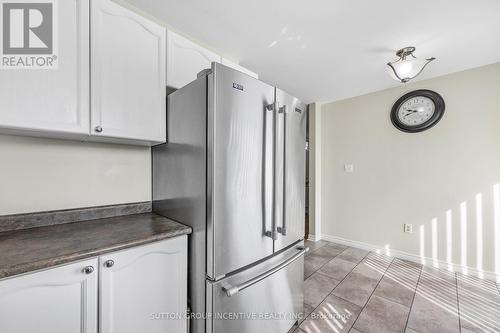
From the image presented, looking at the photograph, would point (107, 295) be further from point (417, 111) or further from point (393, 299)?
point (417, 111)

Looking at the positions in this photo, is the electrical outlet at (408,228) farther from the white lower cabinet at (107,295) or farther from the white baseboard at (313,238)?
the white lower cabinet at (107,295)

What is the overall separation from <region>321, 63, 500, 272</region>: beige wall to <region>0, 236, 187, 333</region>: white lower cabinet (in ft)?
9.47

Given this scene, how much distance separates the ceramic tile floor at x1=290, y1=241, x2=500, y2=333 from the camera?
1.59 meters

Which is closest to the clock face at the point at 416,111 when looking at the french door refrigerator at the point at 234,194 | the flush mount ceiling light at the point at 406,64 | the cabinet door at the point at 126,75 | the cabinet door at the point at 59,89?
the flush mount ceiling light at the point at 406,64

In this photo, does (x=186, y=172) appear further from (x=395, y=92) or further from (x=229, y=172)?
(x=395, y=92)

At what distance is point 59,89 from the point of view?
3.53 feet

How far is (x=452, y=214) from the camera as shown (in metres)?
2.42

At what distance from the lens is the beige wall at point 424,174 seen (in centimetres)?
224

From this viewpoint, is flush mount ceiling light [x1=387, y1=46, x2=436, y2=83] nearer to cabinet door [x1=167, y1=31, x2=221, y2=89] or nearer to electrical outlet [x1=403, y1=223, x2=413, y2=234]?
cabinet door [x1=167, y1=31, x2=221, y2=89]

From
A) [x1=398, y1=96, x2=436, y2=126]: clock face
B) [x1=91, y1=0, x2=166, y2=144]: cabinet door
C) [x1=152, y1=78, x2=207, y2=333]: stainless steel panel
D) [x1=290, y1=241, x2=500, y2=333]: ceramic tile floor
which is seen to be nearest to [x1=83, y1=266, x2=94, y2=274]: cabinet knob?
[x1=152, y1=78, x2=207, y2=333]: stainless steel panel

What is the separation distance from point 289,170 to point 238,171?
46 centimetres

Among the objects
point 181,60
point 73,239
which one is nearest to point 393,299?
point 73,239

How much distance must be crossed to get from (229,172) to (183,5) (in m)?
1.32

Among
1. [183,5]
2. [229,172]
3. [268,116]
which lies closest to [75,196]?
[229,172]
